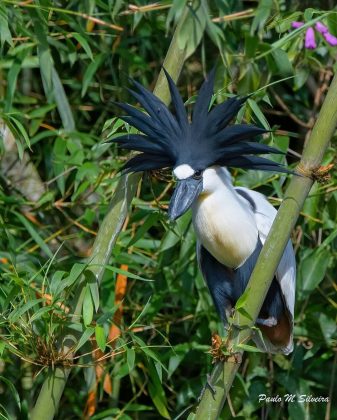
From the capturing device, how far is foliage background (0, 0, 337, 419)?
2.69 m

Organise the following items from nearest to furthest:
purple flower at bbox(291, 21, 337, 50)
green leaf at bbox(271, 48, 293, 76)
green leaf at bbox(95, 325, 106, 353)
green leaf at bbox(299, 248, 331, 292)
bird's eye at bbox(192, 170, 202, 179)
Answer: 1. green leaf at bbox(95, 325, 106, 353)
2. bird's eye at bbox(192, 170, 202, 179)
3. green leaf at bbox(271, 48, 293, 76)
4. purple flower at bbox(291, 21, 337, 50)
5. green leaf at bbox(299, 248, 331, 292)

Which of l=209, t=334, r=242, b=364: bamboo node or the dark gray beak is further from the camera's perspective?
the dark gray beak

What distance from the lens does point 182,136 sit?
213cm

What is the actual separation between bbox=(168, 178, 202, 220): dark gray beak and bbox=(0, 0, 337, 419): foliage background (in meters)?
0.39

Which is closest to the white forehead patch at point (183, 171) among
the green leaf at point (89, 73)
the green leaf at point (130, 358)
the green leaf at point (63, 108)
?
the green leaf at point (130, 358)

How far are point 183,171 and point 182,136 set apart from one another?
9cm

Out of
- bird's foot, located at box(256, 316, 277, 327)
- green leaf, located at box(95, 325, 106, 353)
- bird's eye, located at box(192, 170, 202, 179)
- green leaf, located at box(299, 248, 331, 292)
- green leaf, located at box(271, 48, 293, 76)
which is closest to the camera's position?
green leaf, located at box(95, 325, 106, 353)

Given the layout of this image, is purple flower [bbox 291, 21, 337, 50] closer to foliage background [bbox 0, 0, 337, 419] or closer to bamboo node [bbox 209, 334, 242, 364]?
foliage background [bbox 0, 0, 337, 419]

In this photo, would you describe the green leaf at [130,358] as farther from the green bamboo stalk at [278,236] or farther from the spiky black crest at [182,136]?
the spiky black crest at [182,136]

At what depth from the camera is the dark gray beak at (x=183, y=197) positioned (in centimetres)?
205

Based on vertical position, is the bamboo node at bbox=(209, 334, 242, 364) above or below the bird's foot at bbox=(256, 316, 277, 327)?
above

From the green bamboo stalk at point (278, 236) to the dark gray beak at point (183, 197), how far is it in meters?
0.25

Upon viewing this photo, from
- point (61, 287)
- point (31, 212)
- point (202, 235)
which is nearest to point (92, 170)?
point (31, 212)
